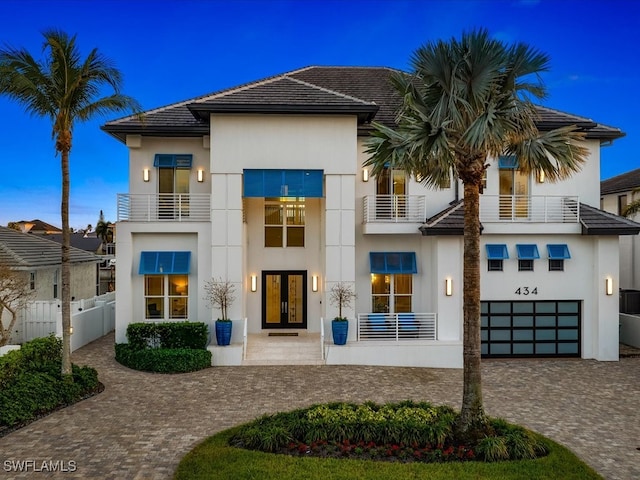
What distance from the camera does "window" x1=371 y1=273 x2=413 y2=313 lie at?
1722cm

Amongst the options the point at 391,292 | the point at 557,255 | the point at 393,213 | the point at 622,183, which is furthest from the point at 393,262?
the point at 622,183

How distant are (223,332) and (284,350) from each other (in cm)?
236

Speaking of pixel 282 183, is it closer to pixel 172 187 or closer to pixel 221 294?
pixel 221 294

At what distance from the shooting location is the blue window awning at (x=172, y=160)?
55.5 feet

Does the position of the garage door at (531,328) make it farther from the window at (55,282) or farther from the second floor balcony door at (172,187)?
the window at (55,282)

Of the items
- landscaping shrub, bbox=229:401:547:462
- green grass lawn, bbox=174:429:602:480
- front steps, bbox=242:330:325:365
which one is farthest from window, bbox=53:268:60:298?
green grass lawn, bbox=174:429:602:480

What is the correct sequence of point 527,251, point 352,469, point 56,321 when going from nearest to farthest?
point 352,469
point 527,251
point 56,321

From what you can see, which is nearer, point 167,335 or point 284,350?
point 167,335

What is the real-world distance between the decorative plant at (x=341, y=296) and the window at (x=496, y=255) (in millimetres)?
5528

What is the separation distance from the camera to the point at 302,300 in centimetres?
1817

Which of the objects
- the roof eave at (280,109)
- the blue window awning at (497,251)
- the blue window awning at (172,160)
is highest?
the roof eave at (280,109)

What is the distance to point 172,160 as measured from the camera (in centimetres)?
1694

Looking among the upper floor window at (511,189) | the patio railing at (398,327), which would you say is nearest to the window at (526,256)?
the upper floor window at (511,189)

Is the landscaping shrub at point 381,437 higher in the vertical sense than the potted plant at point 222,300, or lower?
lower
